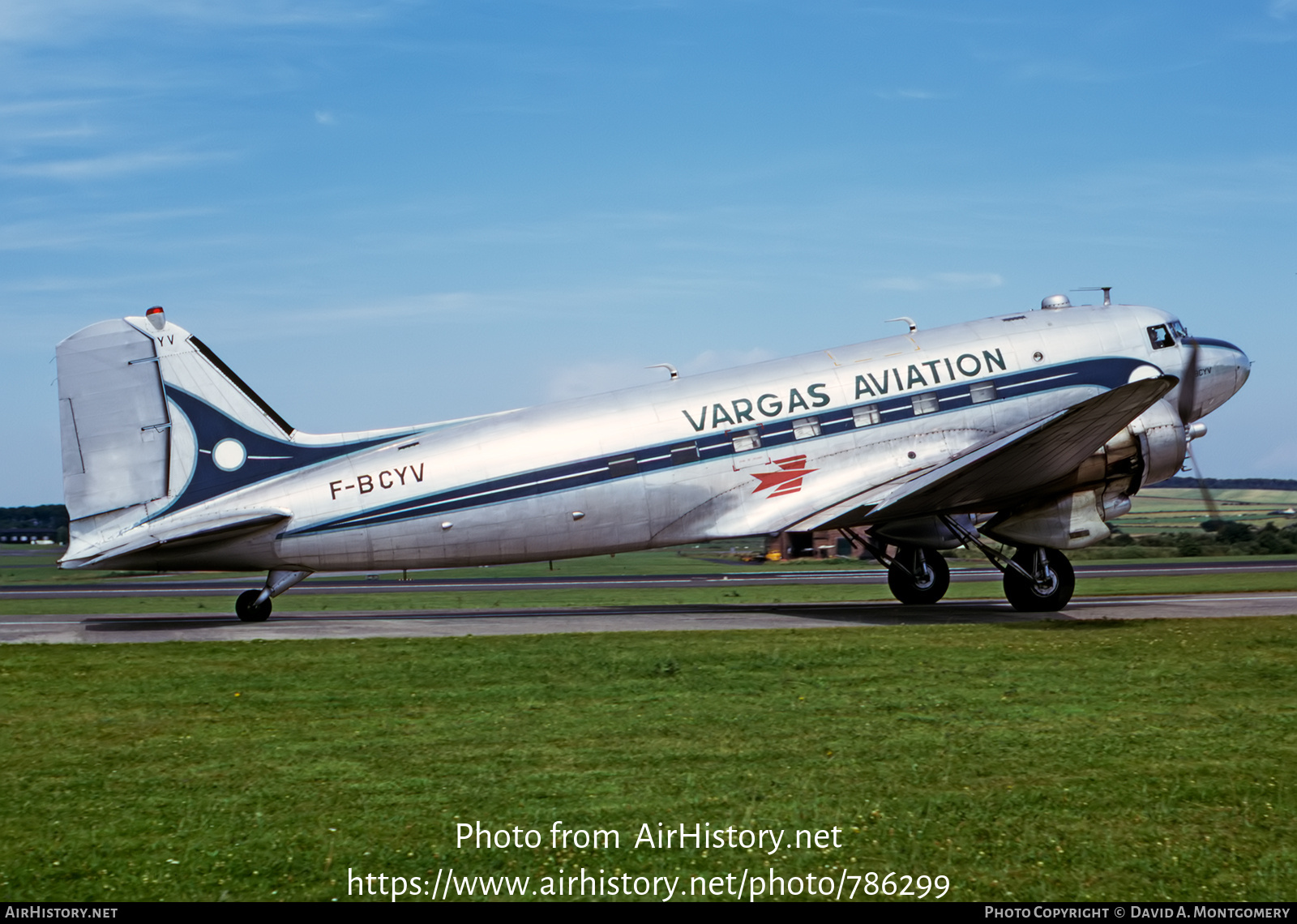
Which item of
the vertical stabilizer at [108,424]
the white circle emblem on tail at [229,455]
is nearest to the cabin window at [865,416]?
the white circle emblem on tail at [229,455]

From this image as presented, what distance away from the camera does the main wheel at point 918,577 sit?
23391 millimetres

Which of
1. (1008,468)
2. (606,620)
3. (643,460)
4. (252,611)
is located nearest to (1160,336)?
(1008,468)

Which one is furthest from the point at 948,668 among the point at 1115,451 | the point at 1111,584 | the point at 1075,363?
the point at 1111,584

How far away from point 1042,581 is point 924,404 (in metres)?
3.88

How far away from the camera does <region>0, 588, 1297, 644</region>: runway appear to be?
18.7 meters

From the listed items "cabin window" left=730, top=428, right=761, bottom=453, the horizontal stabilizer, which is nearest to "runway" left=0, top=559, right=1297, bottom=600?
the horizontal stabilizer

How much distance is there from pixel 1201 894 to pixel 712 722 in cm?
524

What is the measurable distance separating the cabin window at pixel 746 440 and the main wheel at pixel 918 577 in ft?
14.7

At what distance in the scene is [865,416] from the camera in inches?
843

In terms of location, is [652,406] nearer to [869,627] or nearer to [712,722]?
[869,627]

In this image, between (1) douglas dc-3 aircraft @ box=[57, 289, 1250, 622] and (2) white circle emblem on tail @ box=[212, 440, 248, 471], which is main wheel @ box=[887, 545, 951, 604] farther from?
(2) white circle emblem on tail @ box=[212, 440, 248, 471]

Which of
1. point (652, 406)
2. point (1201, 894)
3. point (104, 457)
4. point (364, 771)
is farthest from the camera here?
point (652, 406)

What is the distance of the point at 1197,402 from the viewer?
74.6ft

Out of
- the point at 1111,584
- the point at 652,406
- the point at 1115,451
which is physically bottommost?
the point at 1111,584
